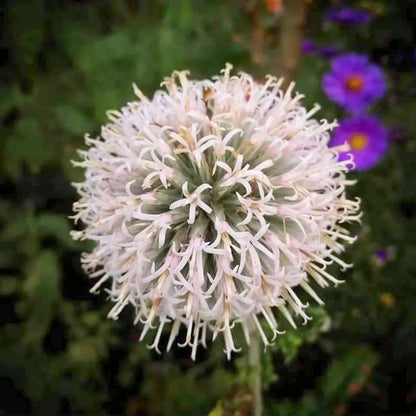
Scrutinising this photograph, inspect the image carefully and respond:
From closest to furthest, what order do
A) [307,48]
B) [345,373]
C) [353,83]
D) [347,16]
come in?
1. [345,373]
2. [353,83]
3. [307,48]
4. [347,16]

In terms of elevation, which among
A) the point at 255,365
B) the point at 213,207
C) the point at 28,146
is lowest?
the point at 255,365

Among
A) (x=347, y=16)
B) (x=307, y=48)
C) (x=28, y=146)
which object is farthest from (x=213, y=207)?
(x=347, y=16)

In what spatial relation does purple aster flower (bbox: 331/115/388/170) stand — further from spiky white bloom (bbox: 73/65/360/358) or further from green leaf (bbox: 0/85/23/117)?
green leaf (bbox: 0/85/23/117)

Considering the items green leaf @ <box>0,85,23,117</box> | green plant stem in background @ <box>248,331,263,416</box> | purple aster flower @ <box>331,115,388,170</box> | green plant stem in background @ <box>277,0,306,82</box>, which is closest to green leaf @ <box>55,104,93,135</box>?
green leaf @ <box>0,85,23,117</box>

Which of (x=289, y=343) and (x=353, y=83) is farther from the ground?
(x=353, y=83)

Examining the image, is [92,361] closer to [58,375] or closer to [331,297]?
[58,375]

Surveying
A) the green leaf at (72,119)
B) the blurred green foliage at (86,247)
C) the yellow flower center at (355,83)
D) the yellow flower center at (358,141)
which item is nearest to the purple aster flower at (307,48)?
the blurred green foliage at (86,247)

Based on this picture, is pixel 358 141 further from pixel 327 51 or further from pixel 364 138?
pixel 327 51

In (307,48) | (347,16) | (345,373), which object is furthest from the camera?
(347,16)
